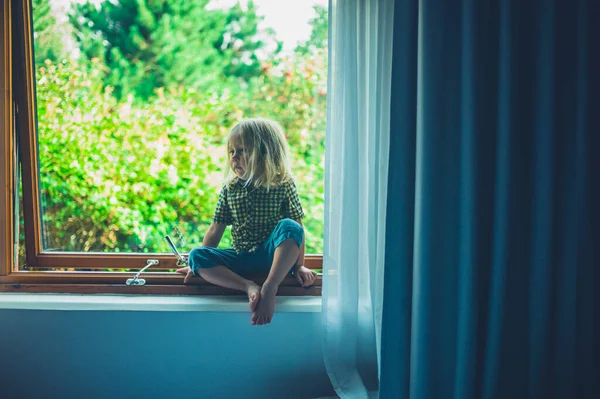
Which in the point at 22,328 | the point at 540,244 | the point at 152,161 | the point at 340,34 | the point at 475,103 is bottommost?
the point at 22,328

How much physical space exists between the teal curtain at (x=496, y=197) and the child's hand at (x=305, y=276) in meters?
0.38

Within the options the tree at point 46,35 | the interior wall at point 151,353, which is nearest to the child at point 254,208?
the interior wall at point 151,353

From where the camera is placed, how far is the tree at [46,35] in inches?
58.0

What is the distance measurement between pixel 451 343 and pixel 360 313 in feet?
0.92

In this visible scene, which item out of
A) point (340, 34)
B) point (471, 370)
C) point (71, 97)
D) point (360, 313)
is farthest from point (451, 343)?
point (71, 97)

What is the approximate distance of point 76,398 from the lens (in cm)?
138

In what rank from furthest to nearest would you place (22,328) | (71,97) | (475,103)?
(71,97) → (22,328) → (475,103)

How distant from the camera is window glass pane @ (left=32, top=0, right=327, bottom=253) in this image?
150 cm

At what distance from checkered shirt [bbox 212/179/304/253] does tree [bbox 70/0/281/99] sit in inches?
15.4

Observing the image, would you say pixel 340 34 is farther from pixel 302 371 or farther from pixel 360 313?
pixel 302 371

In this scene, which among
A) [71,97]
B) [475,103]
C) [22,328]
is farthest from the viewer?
[71,97]

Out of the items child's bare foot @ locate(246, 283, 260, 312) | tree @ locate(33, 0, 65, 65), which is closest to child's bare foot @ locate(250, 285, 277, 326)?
child's bare foot @ locate(246, 283, 260, 312)

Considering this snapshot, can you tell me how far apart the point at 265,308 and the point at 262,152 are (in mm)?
469

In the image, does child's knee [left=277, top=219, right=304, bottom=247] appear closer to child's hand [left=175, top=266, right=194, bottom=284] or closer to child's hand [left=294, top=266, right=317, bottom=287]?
child's hand [left=294, top=266, right=317, bottom=287]
